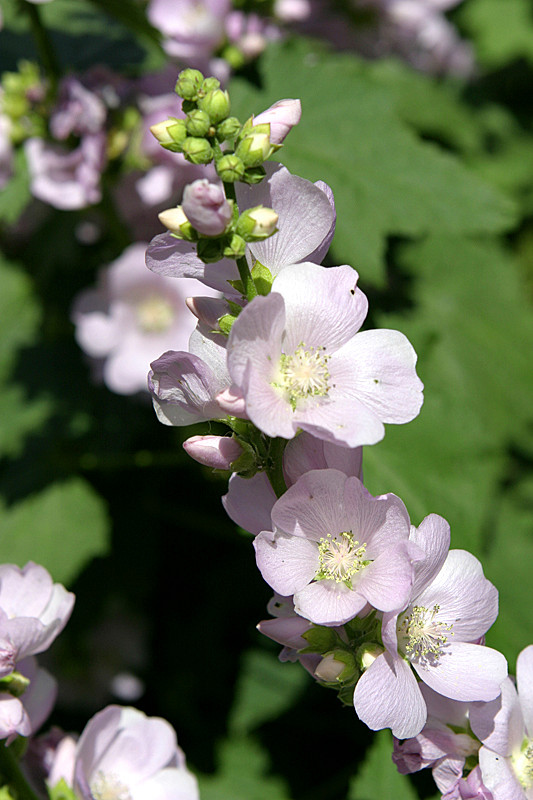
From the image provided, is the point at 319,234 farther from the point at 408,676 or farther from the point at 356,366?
the point at 408,676

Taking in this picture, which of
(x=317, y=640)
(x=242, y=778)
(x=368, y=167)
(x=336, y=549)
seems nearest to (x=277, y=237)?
(x=336, y=549)

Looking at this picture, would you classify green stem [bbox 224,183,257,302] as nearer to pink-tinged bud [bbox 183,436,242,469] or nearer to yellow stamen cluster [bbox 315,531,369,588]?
pink-tinged bud [bbox 183,436,242,469]

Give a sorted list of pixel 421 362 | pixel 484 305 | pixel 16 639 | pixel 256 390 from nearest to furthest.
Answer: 1. pixel 256 390
2. pixel 16 639
3. pixel 421 362
4. pixel 484 305

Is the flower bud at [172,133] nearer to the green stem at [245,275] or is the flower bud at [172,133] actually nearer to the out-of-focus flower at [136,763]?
the green stem at [245,275]

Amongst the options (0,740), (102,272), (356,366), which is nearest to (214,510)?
(102,272)

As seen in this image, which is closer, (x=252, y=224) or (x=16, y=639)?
(x=252, y=224)

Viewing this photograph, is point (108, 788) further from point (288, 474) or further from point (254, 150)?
point (254, 150)

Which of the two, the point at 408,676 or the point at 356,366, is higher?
the point at 356,366
